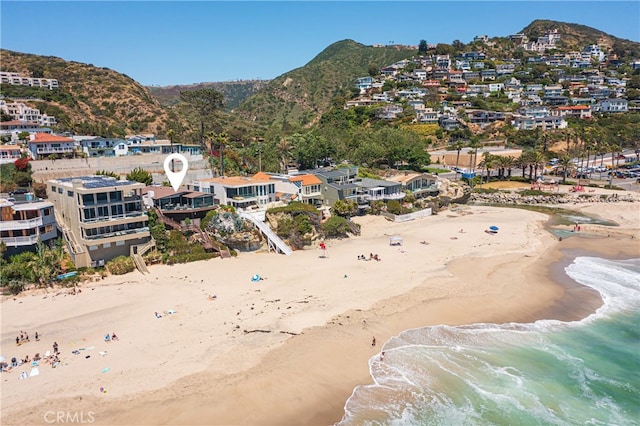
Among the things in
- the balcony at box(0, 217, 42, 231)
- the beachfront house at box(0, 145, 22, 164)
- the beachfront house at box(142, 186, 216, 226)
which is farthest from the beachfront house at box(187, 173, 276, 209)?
the beachfront house at box(0, 145, 22, 164)

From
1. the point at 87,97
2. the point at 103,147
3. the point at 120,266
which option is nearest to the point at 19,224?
the point at 120,266

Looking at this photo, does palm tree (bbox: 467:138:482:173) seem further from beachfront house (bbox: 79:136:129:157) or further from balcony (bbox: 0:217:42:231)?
balcony (bbox: 0:217:42:231)

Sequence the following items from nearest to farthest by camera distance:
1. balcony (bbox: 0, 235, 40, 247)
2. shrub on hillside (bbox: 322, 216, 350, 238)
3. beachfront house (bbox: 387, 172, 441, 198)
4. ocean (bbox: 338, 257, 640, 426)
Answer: ocean (bbox: 338, 257, 640, 426) → balcony (bbox: 0, 235, 40, 247) → shrub on hillside (bbox: 322, 216, 350, 238) → beachfront house (bbox: 387, 172, 441, 198)

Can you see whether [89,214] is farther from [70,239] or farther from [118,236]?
[70,239]

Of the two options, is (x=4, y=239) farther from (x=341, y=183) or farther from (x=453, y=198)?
(x=453, y=198)

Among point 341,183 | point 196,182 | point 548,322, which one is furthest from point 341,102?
point 548,322

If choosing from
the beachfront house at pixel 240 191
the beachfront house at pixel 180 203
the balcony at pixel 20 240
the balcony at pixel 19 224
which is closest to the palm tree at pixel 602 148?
the beachfront house at pixel 240 191
